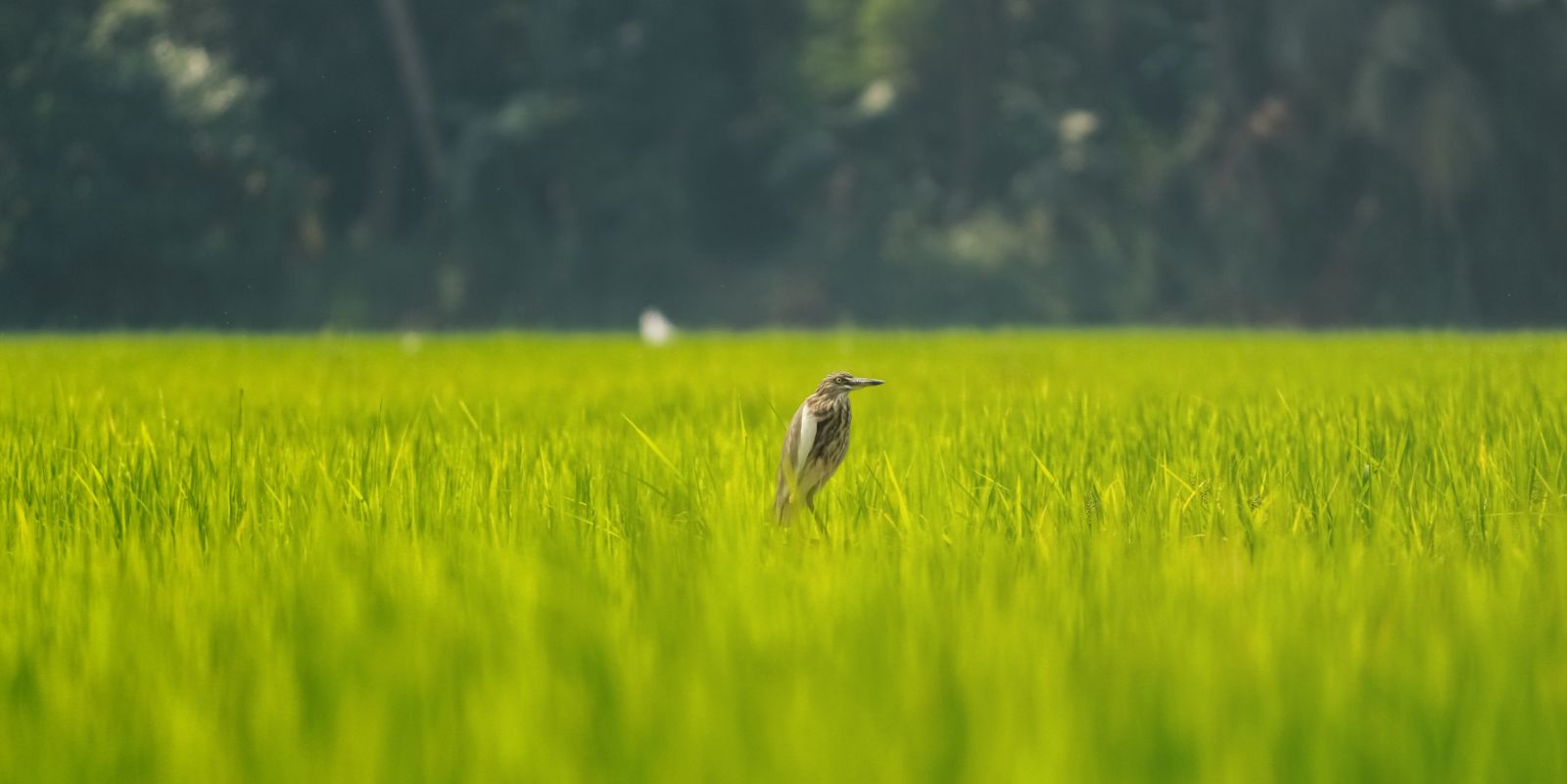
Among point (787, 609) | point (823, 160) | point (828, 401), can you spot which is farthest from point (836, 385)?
point (823, 160)

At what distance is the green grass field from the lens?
151 centimetres

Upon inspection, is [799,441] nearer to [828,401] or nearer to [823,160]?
[828,401]

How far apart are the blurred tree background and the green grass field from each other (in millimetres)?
22088

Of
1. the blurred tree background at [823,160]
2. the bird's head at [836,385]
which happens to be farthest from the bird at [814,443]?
the blurred tree background at [823,160]

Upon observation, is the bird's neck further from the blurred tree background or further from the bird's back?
the blurred tree background

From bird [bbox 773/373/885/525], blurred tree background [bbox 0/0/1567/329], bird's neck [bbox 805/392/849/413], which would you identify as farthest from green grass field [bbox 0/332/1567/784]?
blurred tree background [bbox 0/0/1567/329]

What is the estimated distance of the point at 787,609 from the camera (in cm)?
203

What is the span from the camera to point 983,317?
28016 mm

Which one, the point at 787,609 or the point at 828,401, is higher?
the point at 828,401

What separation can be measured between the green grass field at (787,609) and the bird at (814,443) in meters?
0.08

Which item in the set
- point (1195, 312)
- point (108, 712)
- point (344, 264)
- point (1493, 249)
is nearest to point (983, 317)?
point (1195, 312)

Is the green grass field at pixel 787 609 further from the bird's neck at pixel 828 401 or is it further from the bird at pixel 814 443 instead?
the bird's neck at pixel 828 401

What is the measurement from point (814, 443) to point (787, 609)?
779 millimetres

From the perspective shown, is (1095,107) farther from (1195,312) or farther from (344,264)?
(344,264)
